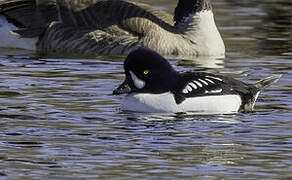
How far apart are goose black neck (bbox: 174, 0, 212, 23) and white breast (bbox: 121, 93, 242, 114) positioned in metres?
5.49

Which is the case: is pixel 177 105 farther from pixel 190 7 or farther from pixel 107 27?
pixel 107 27

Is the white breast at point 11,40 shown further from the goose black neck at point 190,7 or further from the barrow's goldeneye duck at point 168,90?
the barrow's goldeneye duck at point 168,90

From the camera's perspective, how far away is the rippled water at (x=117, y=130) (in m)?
Answer: 9.27

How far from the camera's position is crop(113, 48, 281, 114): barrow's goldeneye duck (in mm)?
11938

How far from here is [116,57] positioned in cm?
1759

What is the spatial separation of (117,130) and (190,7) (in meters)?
6.95

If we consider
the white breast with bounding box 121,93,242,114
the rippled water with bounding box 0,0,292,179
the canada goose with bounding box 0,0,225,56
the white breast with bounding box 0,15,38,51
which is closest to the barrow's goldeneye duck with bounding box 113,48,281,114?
the white breast with bounding box 121,93,242,114

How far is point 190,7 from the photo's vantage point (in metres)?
17.7

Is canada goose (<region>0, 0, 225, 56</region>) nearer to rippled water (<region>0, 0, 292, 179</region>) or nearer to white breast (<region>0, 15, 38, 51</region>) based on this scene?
white breast (<region>0, 15, 38, 51</region>)

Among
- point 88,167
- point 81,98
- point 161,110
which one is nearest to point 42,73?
point 81,98

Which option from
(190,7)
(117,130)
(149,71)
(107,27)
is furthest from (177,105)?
(107,27)

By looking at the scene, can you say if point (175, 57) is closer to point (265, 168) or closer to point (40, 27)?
point (40, 27)

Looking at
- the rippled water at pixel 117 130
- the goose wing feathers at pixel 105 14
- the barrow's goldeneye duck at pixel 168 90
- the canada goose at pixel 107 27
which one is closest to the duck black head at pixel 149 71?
the barrow's goldeneye duck at pixel 168 90

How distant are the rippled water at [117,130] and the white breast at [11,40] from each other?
138 cm
